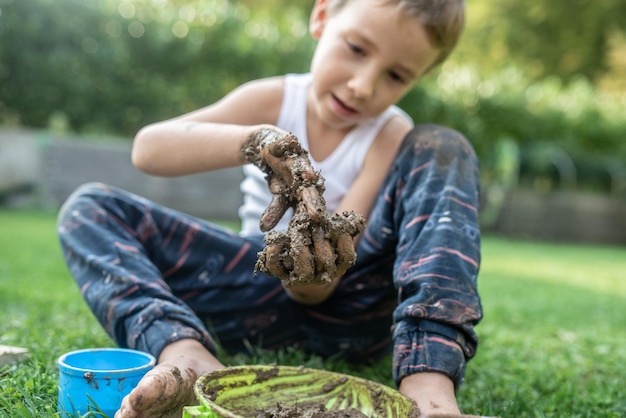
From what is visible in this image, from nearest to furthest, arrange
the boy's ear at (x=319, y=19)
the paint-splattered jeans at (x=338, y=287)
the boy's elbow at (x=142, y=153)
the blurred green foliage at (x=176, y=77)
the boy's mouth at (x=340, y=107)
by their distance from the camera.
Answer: the paint-splattered jeans at (x=338, y=287) < the boy's elbow at (x=142, y=153) < the boy's mouth at (x=340, y=107) < the boy's ear at (x=319, y=19) < the blurred green foliage at (x=176, y=77)

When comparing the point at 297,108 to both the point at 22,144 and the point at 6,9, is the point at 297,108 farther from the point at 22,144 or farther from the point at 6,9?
the point at 6,9

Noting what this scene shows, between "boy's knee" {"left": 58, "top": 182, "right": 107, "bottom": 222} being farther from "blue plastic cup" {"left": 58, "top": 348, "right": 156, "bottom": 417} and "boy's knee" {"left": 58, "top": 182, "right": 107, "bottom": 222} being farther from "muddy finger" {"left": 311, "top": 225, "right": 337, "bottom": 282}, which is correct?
"muddy finger" {"left": 311, "top": 225, "right": 337, "bottom": 282}

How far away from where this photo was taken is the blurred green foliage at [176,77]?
249 inches

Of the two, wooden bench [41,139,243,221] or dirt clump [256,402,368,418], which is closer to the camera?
dirt clump [256,402,368,418]

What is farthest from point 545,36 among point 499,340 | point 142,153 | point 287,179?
point 287,179

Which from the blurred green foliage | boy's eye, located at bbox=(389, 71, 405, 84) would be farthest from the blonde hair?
the blurred green foliage

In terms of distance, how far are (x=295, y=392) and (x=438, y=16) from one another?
1026 mm

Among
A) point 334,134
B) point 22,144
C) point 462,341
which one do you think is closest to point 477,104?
point 22,144

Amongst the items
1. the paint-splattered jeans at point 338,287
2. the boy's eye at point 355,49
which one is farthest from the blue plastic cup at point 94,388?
the boy's eye at point 355,49

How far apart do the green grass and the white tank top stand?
1.42 feet

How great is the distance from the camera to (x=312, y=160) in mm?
1876

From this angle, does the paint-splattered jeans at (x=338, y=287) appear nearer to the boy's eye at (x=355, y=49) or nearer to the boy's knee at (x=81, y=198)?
the boy's knee at (x=81, y=198)

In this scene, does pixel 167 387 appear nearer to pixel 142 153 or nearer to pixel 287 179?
pixel 287 179

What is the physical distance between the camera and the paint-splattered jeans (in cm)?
131
